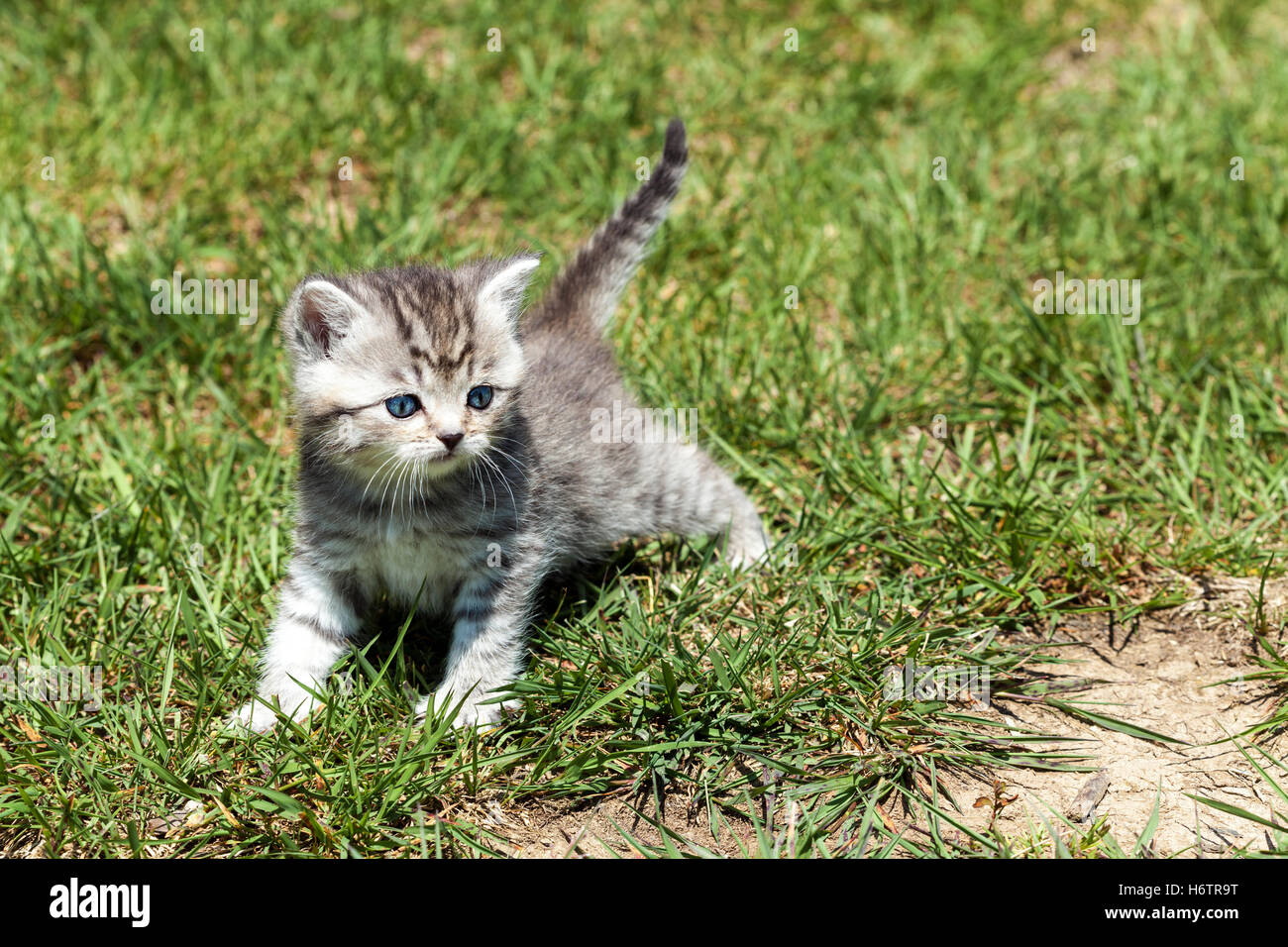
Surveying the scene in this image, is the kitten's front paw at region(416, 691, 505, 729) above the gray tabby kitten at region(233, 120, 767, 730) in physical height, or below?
below

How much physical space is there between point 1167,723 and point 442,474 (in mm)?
2148

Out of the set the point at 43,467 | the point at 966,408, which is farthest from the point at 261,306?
the point at 966,408

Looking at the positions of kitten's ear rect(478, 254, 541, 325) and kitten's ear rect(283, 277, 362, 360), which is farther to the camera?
kitten's ear rect(478, 254, 541, 325)

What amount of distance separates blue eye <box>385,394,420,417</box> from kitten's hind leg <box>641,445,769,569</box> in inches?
39.3

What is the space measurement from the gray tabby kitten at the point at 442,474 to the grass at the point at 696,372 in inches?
6.9

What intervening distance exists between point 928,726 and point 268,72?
447 cm

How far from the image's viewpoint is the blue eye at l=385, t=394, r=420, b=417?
3.12m

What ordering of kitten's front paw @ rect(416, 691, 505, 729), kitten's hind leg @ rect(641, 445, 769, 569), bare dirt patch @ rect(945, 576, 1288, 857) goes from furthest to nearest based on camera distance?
1. kitten's hind leg @ rect(641, 445, 769, 569)
2. kitten's front paw @ rect(416, 691, 505, 729)
3. bare dirt patch @ rect(945, 576, 1288, 857)

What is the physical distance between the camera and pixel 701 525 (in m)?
4.02

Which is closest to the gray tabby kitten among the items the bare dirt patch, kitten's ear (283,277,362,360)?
kitten's ear (283,277,362,360)

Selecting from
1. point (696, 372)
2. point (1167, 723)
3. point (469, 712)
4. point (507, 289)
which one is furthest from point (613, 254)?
point (1167, 723)

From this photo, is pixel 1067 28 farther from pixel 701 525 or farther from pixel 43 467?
pixel 43 467

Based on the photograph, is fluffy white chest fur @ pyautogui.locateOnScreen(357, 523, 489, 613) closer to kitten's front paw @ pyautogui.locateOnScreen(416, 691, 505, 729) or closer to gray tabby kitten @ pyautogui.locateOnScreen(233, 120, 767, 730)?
gray tabby kitten @ pyautogui.locateOnScreen(233, 120, 767, 730)

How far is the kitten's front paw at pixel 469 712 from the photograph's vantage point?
3279 mm
